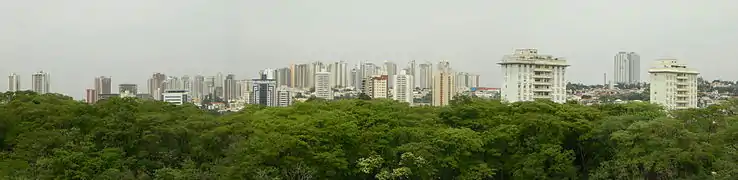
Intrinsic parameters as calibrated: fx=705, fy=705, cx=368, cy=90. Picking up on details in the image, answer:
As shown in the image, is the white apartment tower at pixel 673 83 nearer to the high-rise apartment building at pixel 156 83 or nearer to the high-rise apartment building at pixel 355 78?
the high-rise apartment building at pixel 355 78

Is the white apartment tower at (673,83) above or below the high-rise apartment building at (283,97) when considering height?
above

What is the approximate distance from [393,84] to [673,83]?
1488cm

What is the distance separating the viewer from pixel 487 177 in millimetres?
9992

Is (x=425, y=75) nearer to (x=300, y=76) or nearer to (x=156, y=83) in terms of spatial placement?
(x=300, y=76)

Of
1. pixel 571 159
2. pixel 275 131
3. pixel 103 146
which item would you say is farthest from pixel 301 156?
pixel 571 159

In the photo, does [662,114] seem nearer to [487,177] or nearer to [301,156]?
[487,177]

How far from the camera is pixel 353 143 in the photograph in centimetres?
952

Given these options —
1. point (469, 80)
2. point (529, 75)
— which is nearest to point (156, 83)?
point (469, 80)

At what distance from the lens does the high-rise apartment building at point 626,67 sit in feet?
146

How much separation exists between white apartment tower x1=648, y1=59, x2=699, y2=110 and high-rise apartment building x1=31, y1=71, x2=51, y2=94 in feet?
72.4

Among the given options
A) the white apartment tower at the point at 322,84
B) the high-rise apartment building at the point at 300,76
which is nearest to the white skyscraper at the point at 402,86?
the white apartment tower at the point at 322,84

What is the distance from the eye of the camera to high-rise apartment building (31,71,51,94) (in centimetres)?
2578

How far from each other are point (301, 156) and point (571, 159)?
3.82 meters

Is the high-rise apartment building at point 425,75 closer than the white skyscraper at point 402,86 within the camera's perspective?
No
